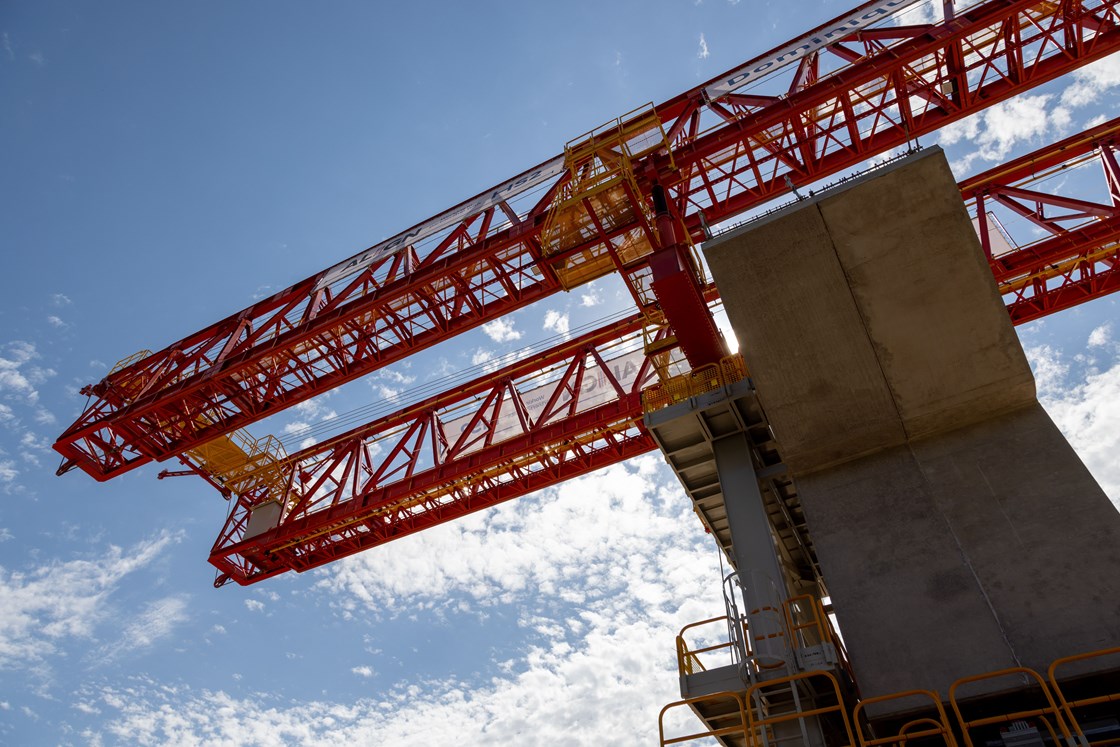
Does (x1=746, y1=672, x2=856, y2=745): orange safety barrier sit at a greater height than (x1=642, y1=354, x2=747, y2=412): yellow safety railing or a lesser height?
lesser

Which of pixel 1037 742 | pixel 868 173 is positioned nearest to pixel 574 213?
pixel 868 173

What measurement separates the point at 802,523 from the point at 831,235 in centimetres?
614

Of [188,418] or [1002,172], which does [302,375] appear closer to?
[188,418]

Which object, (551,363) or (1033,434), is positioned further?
(551,363)

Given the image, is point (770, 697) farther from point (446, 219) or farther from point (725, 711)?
point (446, 219)

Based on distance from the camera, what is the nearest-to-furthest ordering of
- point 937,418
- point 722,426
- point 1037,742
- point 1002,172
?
point 1037,742 → point 937,418 → point 722,426 → point 1002,172

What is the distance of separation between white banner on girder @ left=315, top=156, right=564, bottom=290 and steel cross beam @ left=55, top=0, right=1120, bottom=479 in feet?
0.16

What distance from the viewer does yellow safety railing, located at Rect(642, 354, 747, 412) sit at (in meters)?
13.2

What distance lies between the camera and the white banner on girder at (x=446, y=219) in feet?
57.3

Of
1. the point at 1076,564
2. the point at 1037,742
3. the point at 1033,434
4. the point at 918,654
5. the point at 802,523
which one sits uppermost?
the point at 802,523

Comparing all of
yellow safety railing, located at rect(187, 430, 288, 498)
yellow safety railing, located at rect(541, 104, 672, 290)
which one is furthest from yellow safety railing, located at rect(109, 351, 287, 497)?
yellow safety railing, located at rect(541, 104, 672, 290)

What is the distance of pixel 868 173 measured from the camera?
33.5 feet

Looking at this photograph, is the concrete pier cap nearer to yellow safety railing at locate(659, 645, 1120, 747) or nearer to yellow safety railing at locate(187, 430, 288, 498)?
yellow safety railing at locate(659, 645, 1120, 747)

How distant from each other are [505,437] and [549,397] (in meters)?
1.56
